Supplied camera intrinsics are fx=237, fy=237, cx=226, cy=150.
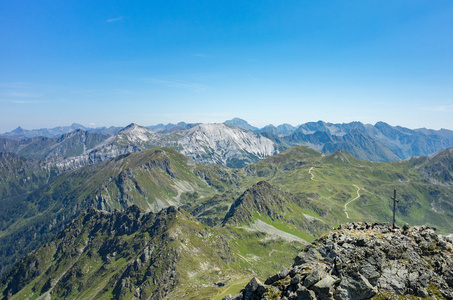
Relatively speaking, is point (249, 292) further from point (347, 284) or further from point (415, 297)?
point (415, 297)

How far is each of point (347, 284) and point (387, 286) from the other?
18.4 feet

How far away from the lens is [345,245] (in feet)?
106

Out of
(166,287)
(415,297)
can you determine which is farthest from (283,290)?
(166,287)

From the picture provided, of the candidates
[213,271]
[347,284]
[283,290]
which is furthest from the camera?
[213,271]

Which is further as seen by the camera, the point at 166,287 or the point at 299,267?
the point at 166,287

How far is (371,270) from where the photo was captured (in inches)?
1156

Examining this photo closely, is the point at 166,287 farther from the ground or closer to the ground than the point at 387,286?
closer to the ground

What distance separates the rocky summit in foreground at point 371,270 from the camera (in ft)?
90.7

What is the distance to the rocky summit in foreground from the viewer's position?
27641 millimetres

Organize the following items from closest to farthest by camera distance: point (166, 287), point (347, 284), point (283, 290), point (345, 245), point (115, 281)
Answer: point (347, 284)
point (283, 290)
point (345, 245)
point (166, 287)
point (115, 281)

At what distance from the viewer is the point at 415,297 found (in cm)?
2817

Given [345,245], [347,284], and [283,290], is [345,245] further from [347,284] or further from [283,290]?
[283,290]

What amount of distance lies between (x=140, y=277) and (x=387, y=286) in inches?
7859

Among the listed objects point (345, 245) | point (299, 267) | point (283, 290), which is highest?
point (345, 245)
